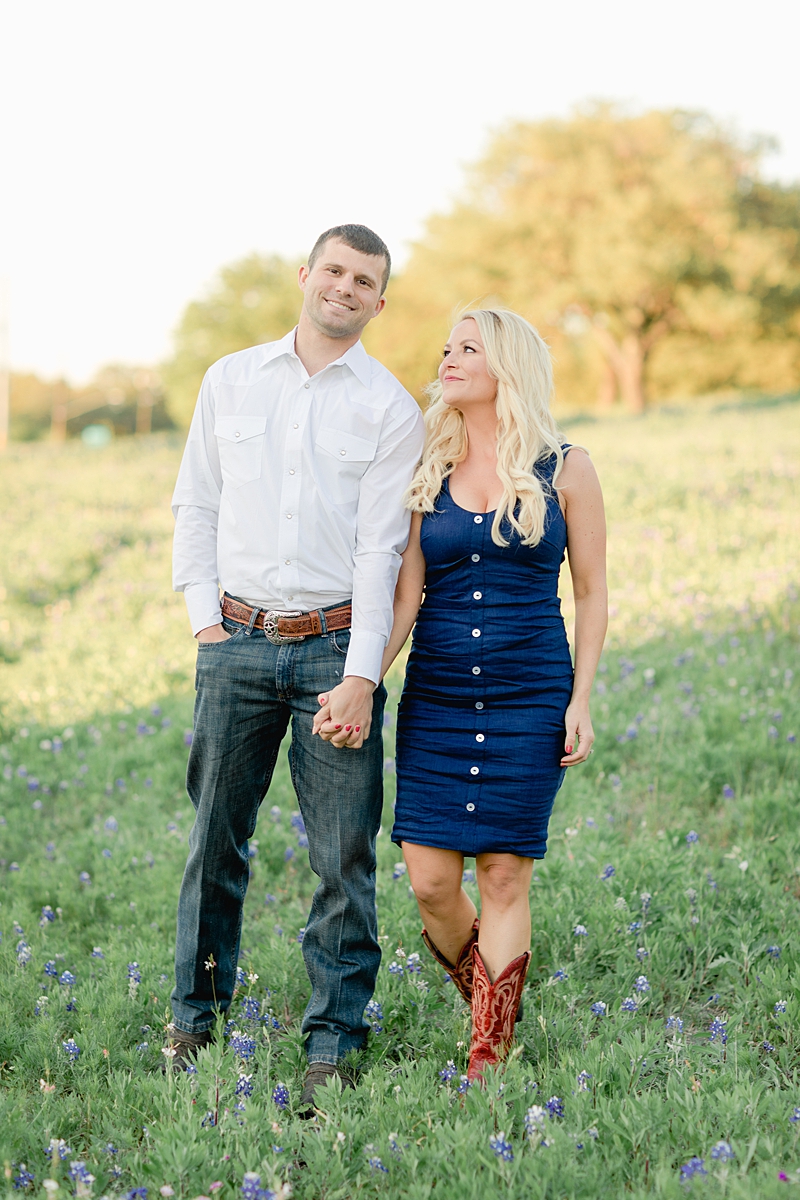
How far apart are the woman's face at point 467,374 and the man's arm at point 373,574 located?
0.15m

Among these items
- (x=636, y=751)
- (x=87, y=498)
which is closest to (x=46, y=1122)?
(x=636, y=751)

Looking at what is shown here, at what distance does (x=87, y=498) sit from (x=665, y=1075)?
16130 millimetres

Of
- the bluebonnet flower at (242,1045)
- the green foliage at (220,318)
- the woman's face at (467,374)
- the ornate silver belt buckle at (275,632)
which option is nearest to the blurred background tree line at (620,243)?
the green foliage at (220,318)

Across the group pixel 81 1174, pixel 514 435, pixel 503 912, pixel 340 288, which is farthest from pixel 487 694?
pixel 81 1174

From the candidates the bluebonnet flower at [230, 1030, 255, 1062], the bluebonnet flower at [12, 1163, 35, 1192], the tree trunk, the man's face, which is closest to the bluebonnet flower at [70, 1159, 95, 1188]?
the bluebonnet flower at [12, 1163, 35, 1192]

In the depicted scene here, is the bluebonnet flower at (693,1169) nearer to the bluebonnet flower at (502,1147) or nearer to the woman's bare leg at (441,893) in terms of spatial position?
the bluebonnet flower at (502,1147)

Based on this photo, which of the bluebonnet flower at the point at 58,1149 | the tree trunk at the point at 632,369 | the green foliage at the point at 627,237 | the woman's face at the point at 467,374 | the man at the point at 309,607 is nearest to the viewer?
the bluebonnet flower at the point at 58,1149

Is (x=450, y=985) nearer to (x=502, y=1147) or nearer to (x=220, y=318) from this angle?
(x=502, y=1147)

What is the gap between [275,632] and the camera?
3.35 meters

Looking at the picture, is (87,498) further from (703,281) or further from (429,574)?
(703,281)

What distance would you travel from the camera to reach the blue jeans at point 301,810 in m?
3.35

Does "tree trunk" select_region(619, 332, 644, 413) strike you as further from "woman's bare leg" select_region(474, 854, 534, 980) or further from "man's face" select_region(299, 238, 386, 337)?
"woman's bare leg" select_region(474, 854, 534, 980)

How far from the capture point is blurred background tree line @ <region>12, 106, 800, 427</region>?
3158 cm

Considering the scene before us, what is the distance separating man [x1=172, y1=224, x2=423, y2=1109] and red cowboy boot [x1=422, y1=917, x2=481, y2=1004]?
0.92 ft
